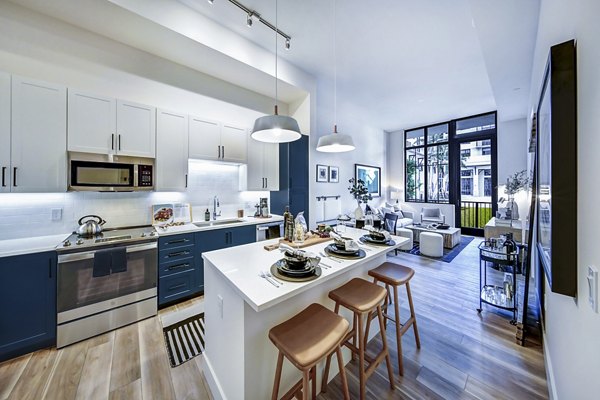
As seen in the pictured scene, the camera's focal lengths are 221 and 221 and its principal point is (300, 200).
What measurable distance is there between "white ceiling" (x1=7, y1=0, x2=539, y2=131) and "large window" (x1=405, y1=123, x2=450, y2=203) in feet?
8.31

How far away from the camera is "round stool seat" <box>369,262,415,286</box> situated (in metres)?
1.80

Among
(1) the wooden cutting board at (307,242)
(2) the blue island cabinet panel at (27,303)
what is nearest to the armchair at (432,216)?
(1) the wooden cutting board at (307,242)

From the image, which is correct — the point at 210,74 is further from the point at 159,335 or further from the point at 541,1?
the point at 541,1

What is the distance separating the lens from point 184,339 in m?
2.14

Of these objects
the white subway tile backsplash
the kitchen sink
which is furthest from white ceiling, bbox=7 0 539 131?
the kitchen sink

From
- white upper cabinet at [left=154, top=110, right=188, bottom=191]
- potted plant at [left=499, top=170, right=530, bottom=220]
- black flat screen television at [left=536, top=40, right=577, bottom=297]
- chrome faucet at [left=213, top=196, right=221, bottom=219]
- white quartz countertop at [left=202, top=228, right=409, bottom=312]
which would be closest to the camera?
black flat screen television at [left=536, top=40, right=577, bottom=297]

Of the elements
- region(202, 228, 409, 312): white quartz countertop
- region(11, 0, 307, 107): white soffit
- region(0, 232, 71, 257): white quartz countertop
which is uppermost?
region(11, 0, 307, 107): white soffit

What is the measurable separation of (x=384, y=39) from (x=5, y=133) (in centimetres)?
428

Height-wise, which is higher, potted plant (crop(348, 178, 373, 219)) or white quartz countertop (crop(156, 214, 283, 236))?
potted plant (crop(348, 178, 373, 219))

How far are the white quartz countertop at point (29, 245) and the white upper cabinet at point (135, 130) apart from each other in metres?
1.08

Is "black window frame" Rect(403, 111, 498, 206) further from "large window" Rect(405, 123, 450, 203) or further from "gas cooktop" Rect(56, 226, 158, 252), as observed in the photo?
"gas cooktop" Rect(56, 226, 158, 252)

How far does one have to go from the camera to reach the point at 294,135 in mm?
2145

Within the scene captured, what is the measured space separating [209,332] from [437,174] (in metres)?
7.95

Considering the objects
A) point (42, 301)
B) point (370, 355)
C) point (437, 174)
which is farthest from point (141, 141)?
point (437, 174)
